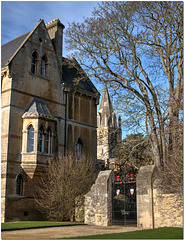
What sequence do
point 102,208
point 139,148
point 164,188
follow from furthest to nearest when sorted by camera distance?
point 139,148 → point 102,208 → point 164,188

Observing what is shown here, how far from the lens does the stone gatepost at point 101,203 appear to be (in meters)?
18.5

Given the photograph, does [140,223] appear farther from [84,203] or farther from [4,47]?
[4,47]

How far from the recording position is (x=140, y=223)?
1700 cm

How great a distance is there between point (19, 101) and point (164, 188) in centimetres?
1281

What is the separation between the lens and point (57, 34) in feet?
96.8

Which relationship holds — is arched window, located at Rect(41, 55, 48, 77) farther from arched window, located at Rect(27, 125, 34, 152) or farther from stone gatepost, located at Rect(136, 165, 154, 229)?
stone gatepost, located at Rect(136, 165, 154, 229)

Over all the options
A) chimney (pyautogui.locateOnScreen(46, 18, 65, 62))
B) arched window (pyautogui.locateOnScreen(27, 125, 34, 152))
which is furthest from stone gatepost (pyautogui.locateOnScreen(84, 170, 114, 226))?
chimney (pyautogui.locateOnScreen(46, 18, 65, 62))

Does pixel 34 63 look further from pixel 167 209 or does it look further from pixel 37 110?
pixel 167 209

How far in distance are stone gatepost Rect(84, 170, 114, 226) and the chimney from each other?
44.2ft

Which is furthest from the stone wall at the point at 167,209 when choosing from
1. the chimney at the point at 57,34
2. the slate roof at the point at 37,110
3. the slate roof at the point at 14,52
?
the chimney at the point at 57,34

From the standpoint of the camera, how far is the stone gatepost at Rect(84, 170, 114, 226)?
18.5 metres

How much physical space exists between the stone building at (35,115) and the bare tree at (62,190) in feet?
3.22

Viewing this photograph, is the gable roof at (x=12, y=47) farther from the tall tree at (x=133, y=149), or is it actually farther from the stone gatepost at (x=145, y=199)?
the stone gatepost at (x=145, y=199)

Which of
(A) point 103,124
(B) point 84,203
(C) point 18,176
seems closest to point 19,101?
(C) point 18,176
